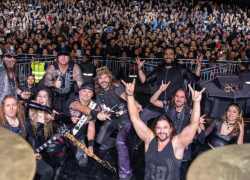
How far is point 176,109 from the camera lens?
413 cm

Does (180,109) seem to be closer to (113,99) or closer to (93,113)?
(113,99)

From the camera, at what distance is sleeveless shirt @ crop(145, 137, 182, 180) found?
2.83 meters

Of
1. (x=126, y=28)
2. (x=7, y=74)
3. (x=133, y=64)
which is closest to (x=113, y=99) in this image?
(x=7, y=74)

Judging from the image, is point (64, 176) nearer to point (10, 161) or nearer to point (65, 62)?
Answer: point (65, 62)

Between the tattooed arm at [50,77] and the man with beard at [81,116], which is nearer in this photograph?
the man with beard at [81,116]

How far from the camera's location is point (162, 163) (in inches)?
112

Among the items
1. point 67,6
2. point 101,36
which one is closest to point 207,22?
point 101,36

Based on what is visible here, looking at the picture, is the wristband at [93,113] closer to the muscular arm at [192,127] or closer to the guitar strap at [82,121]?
the guitar strap at [82,121]

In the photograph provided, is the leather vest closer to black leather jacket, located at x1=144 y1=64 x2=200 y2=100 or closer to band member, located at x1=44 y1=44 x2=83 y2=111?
band member, located at x1=44 y1=44 x2=83 y2=111

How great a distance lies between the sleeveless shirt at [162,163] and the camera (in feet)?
9.30

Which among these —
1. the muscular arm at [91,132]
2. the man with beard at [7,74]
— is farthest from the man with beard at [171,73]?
the man with beard at [7,74]

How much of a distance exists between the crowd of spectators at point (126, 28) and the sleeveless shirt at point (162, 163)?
17.4 ft

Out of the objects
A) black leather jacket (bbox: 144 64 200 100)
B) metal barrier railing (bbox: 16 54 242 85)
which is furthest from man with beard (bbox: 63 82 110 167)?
metal barrier railing (bbox: 16 54 242 85)

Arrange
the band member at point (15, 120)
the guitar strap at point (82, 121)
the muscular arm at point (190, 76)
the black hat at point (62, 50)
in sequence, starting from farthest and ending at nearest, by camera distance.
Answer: the black hat at point (62, 50) → the muscular arm at point (190, 76) → the guitar strap at point (82, 121) → the band member at point (15, 120)
